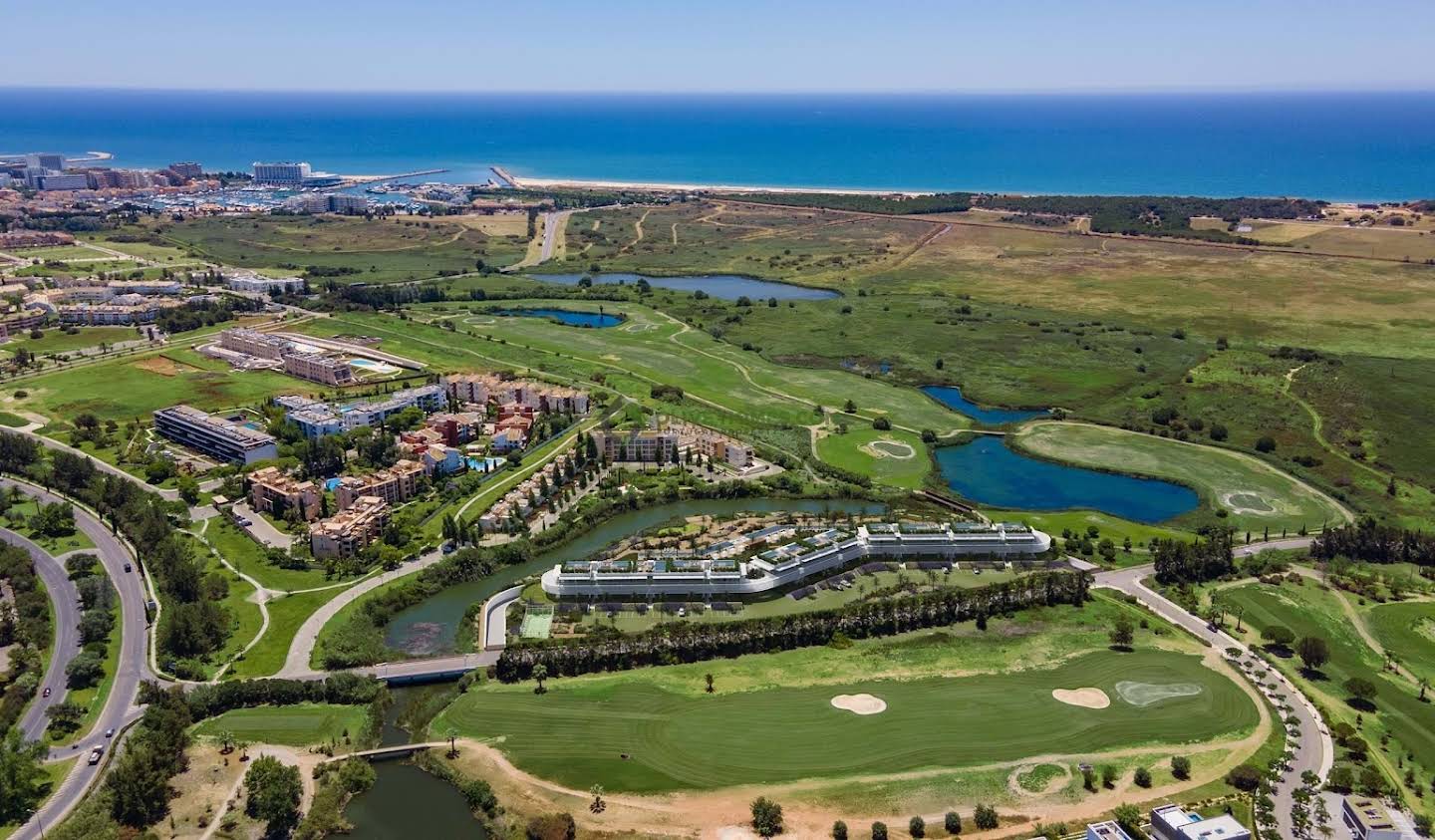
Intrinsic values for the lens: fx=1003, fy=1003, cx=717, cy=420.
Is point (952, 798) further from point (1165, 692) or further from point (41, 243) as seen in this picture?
point (41, 243)

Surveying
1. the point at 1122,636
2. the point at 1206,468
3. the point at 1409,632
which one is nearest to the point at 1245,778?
the point at 1122,636

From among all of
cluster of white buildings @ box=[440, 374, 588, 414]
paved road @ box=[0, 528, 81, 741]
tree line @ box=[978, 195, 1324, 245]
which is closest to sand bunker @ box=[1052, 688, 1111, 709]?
paved road @ box=[0, 528, 81, 741]

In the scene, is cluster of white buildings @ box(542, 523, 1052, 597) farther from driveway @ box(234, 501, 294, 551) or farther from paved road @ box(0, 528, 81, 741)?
paved road @ box(0, 528, 81, 741)

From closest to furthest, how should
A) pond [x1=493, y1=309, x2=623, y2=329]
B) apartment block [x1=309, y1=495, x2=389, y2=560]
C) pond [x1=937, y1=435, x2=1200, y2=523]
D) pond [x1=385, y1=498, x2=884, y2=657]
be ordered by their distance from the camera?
pond [x1=385, y1=498, x2=884, y2=657] < apartment block [x1=309, y1=495, x2=389, y2=560] < pond [x1=937, y1=435, x2=1200, y2=523] < pond [x1=493, y1=309, x2=623, y2=329]

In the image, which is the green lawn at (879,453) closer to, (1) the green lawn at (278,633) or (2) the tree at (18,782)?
(1) the green lawn at (278,633)

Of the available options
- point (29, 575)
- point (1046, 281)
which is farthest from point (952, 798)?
point (1046, 281)

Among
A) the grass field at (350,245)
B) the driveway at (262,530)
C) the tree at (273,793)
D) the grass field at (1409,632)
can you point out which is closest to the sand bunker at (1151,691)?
the grass field at (1409,632)
